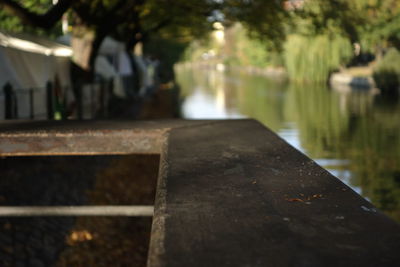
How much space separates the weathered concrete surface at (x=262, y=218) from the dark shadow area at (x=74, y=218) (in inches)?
132

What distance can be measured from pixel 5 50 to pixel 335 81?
139 ft

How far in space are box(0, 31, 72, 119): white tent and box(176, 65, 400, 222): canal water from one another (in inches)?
251

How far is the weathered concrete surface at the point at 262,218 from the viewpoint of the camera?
6.33ft

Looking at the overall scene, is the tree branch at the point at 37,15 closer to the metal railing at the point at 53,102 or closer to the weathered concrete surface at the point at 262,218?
the metal railing at the point at 53,102

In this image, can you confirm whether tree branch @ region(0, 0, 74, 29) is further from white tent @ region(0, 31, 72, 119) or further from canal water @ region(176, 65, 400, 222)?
canal water @ region(176, 65, 400, 222)

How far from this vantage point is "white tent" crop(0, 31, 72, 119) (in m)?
10.5

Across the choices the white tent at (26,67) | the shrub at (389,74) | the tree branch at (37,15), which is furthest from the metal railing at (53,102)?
the shrub at (389,74)

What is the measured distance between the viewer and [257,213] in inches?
94.3

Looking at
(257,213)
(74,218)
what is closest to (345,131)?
(74,218)

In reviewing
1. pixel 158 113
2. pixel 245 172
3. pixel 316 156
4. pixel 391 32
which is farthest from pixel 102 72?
pixel 391 32

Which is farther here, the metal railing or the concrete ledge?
the metal railing

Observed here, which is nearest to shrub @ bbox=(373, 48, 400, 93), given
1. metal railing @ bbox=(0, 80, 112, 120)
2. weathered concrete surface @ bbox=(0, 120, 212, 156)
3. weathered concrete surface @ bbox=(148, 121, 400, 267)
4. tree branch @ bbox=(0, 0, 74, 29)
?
metal railing @ bbox=(0, 80, 112, 120)

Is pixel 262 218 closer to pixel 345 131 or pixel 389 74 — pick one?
pixel 345 131

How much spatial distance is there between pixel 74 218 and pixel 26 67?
17.5ft
